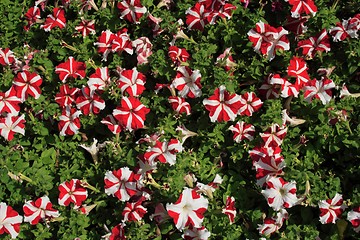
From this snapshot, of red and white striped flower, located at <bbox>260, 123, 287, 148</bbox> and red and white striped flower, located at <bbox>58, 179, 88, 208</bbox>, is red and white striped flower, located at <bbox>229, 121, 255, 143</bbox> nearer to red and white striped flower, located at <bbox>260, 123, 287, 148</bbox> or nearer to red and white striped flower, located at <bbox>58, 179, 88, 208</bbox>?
red and white striped flower, located at <bbox>260, 123, 287, 148</bbox>

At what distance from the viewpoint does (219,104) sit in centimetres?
238

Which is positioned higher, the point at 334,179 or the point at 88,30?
the point at 88,30

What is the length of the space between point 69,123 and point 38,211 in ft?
1.59

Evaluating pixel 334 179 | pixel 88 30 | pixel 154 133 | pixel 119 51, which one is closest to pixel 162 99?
pixel 154 133

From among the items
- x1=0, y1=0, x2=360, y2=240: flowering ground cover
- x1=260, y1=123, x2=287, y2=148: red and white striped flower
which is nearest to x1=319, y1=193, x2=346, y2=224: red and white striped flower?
x1=0, y1=0, x2=360, y2=240: flowering ground cover

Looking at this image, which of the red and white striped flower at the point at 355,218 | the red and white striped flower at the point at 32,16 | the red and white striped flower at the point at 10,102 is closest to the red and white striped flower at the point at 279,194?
the red and white striped flower at the point at 355,218

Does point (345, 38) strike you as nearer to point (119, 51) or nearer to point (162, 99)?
point (162, 99)

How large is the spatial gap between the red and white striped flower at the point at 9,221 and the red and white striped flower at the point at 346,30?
5.95ft

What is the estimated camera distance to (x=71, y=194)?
2.29 metres

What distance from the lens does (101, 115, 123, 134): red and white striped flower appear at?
2436 millimetres

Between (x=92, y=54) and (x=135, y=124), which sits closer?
(x=135, y=124)

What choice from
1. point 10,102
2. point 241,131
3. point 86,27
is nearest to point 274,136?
point 241,131

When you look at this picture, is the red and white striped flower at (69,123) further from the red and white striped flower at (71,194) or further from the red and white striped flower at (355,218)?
the red and white striped flower at (355,218)

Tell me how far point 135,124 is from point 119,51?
1.79 feet
